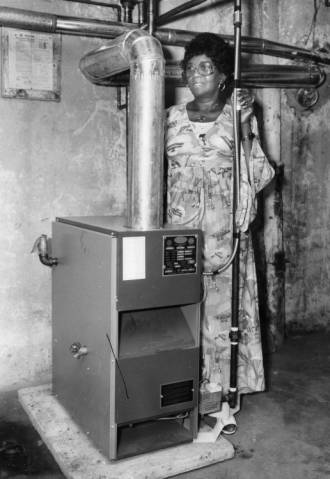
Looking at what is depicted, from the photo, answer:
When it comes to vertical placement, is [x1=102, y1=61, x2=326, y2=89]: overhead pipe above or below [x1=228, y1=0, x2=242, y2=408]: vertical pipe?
above

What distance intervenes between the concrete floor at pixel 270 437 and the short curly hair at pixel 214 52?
168 centimetres

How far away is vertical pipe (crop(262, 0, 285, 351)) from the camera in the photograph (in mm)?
3551

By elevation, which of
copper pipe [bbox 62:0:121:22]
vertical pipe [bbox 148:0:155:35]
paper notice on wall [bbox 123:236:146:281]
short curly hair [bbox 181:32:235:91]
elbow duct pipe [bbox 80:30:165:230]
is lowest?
paper notice on wall [bbox 123:236:146:281]

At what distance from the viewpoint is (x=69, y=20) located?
2652 millimetres

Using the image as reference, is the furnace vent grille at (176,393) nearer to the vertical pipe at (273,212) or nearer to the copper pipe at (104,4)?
the vertical pipe at (273,212)

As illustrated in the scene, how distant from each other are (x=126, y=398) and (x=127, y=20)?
77.8 inches

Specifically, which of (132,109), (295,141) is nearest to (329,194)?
(295,141)

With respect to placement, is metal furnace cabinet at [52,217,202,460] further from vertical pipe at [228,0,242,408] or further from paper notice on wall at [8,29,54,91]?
paper notice on wall at [8,29,54,91]

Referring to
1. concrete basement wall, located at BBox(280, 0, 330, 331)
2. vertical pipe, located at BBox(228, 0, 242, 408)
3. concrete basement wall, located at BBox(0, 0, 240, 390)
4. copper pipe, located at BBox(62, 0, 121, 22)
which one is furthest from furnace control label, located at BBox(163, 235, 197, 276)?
concrete basement wall, located at BBox(280, 0, 330, 331)

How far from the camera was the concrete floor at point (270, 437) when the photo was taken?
7.04ft

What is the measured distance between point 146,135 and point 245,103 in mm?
542

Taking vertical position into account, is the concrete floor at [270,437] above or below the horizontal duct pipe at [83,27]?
below

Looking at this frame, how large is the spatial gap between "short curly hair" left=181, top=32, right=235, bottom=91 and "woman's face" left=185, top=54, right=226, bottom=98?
0.06 ft

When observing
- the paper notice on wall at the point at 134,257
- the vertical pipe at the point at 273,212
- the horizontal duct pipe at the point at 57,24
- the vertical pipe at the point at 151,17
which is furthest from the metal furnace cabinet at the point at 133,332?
the vertical pipe at the point at 273,212
